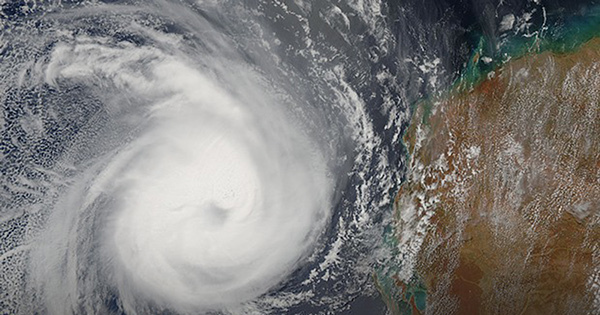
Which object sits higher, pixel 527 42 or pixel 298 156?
pixel 527 42

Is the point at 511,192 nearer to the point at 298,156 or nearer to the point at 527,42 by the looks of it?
the point at 527,42

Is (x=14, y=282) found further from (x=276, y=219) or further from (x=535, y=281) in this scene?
(x=535, y=281)

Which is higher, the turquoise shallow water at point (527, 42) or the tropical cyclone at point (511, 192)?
the turquoise shallow water at point (527, 42)

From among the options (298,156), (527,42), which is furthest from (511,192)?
(298,156)

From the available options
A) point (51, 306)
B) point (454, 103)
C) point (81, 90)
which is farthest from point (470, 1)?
point (51, 306)

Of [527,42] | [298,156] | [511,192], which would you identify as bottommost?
[298,156]
